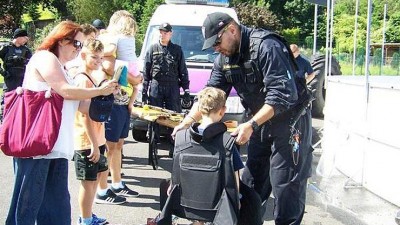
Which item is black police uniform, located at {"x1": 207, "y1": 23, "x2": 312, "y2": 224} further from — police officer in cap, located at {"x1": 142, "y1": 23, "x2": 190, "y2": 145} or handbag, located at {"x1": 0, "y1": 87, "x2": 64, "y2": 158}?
police officer in cap, located at {"x1": 142, "y1": 23, "x2": 190, "y2": 145}

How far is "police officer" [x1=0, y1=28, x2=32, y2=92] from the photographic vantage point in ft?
35.4

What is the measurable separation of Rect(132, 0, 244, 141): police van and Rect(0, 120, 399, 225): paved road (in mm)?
1223

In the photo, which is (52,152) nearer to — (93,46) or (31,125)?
(31,125)

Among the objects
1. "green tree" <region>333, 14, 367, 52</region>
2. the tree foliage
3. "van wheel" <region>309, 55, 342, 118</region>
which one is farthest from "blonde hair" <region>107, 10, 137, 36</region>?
"green tree" <region>333, 14, 367, 52</region>

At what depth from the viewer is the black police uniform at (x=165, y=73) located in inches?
310

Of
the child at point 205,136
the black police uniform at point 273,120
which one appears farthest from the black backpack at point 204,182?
the black police uniform at point 273,120

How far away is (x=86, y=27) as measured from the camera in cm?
545

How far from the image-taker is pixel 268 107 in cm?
389

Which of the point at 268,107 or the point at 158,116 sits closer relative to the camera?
the point at 268,107

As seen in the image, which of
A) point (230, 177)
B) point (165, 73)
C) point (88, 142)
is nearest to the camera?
point (230, 177)

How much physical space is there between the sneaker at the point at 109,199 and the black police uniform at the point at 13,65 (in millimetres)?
5341

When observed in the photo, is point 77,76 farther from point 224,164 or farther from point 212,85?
point 224,164

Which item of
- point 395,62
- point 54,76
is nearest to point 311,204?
point 54,76

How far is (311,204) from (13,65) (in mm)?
A: 7106
